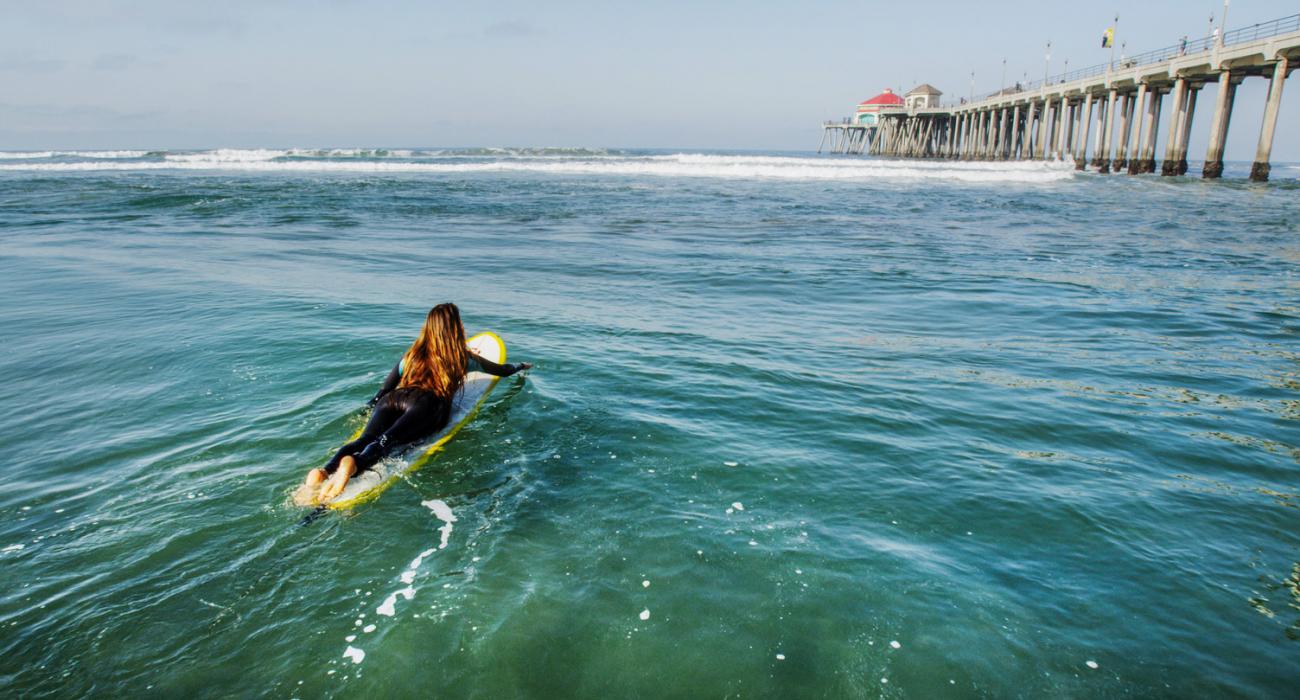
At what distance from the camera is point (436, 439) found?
6234mm

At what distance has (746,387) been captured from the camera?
7.82m

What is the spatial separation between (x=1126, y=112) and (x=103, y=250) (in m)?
57.2

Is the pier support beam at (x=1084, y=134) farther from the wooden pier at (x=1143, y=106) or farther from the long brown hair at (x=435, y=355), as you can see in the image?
the long brown hair at (x=435, y=355)

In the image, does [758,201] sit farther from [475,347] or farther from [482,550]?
[482,550]

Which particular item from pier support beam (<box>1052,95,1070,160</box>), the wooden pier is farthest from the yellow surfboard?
pier support beam (<box>1052,95,1070,160</box>)

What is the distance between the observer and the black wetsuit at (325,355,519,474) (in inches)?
221

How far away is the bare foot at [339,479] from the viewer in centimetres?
513

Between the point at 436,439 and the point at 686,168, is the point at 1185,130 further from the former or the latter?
the point at 436,439

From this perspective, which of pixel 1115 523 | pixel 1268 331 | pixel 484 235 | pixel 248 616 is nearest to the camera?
pixel 248 616

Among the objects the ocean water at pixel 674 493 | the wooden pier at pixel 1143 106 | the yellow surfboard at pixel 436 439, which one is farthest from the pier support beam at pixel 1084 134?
the yellow surfboard at pixel 436 439

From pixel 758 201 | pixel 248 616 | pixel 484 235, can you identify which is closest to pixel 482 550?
pixel 248 616

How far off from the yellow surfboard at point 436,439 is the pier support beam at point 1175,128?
45743mm

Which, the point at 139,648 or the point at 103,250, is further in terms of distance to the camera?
the point at 103,250

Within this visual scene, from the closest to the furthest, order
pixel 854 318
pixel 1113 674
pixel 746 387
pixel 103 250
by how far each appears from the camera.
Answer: pixel 1113 674
pixel 746 387
pixel 854 318
pixel 103 250
